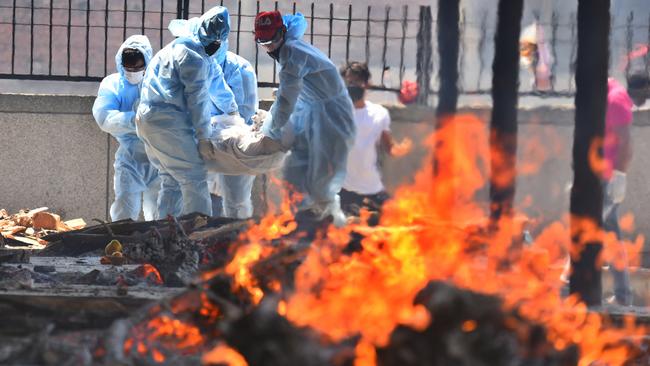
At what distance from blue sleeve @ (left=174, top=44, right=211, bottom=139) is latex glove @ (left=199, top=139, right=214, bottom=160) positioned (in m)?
0.06

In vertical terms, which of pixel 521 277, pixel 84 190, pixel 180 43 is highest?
pixel 180 43

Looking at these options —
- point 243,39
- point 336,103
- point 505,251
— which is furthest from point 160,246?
point 243,39

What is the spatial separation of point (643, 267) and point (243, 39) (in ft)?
25.6

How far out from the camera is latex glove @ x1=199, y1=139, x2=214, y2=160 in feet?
37.5

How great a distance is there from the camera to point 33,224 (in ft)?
43.3

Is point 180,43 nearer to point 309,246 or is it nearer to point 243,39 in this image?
point 309,246

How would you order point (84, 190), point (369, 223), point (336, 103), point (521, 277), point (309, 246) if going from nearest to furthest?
point (309, 246), point (521, 277), point (369, 223), point (336, 103), point (84, 190)

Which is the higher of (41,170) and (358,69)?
(358,69)

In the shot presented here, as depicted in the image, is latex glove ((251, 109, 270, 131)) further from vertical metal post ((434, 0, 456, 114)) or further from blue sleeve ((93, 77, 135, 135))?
vertical metal post ((434, 0, 456, 114))

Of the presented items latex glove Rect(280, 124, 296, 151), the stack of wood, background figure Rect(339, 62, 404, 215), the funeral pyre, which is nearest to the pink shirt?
the funeral pyre

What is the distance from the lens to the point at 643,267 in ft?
38.0

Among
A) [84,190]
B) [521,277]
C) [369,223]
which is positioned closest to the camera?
[521,277]

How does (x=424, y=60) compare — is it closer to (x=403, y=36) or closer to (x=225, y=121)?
(x=225, y=121)

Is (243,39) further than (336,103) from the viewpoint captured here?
Yes
